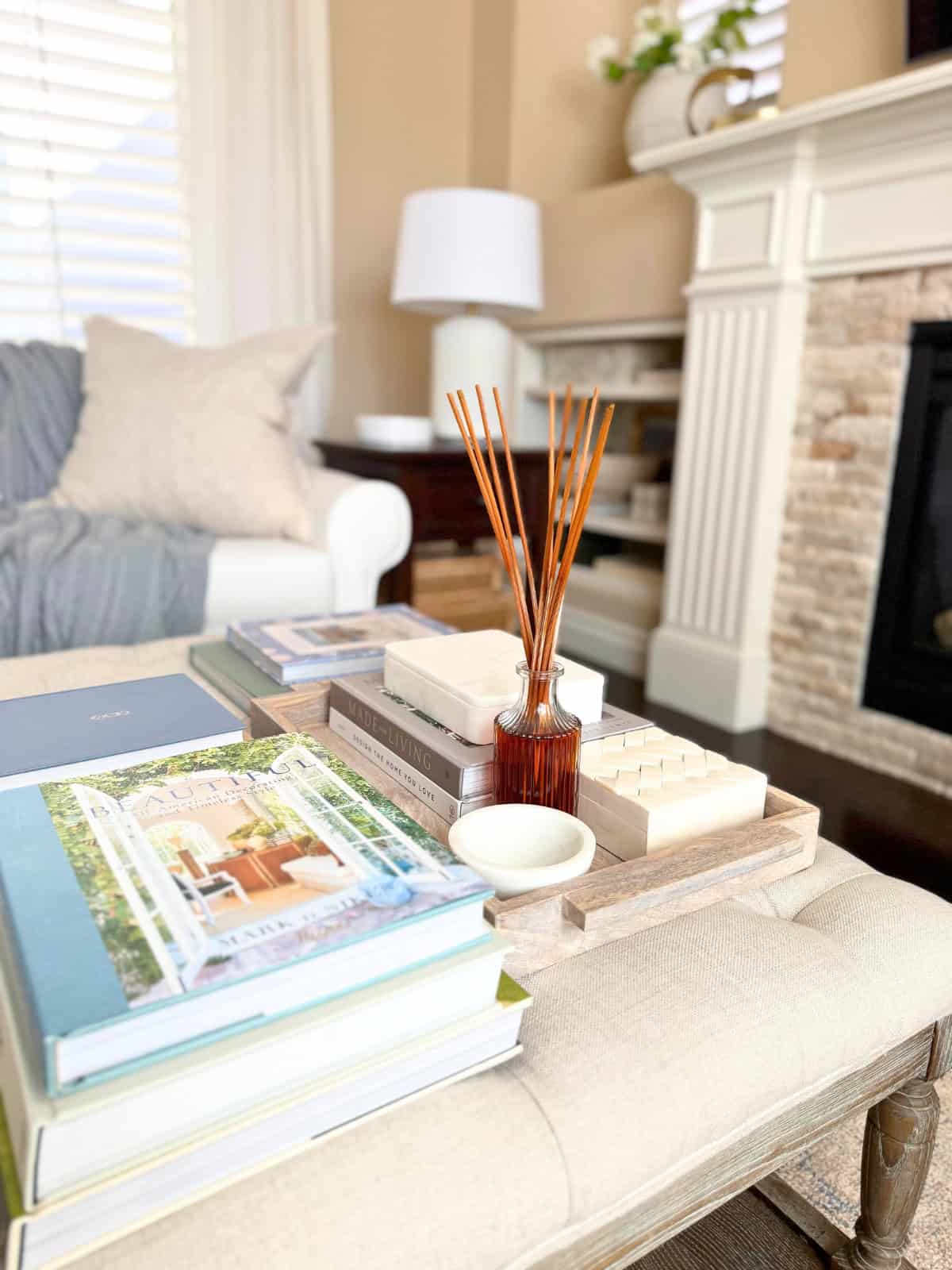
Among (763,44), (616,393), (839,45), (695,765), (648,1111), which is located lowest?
(648,1111)

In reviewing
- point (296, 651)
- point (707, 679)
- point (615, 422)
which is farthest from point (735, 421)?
point (296, 651)

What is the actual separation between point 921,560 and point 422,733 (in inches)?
62.1

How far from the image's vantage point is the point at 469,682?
778 mm

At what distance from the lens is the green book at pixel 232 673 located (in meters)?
0.97

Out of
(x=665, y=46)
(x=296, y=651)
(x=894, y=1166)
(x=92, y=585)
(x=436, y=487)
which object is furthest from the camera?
(x=665, y=46)

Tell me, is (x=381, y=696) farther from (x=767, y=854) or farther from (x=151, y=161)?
(x=151, y=161)

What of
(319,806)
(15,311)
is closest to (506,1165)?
(319,806)

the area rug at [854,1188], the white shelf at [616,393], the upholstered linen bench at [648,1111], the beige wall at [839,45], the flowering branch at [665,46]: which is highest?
the flowering branch at [665,46]

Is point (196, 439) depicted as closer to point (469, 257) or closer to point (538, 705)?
point (469, 257)

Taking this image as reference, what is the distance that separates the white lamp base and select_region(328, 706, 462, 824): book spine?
1838 mm

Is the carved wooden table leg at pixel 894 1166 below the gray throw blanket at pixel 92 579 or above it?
below

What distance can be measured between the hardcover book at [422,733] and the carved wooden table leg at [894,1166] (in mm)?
349

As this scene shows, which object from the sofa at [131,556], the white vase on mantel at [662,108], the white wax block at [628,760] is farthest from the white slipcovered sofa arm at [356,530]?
the white vase on mantel at [662,108]

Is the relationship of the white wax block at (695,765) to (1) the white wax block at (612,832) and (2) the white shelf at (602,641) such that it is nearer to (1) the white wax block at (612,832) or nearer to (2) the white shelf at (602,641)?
(1) the white wax block at (612,832)
